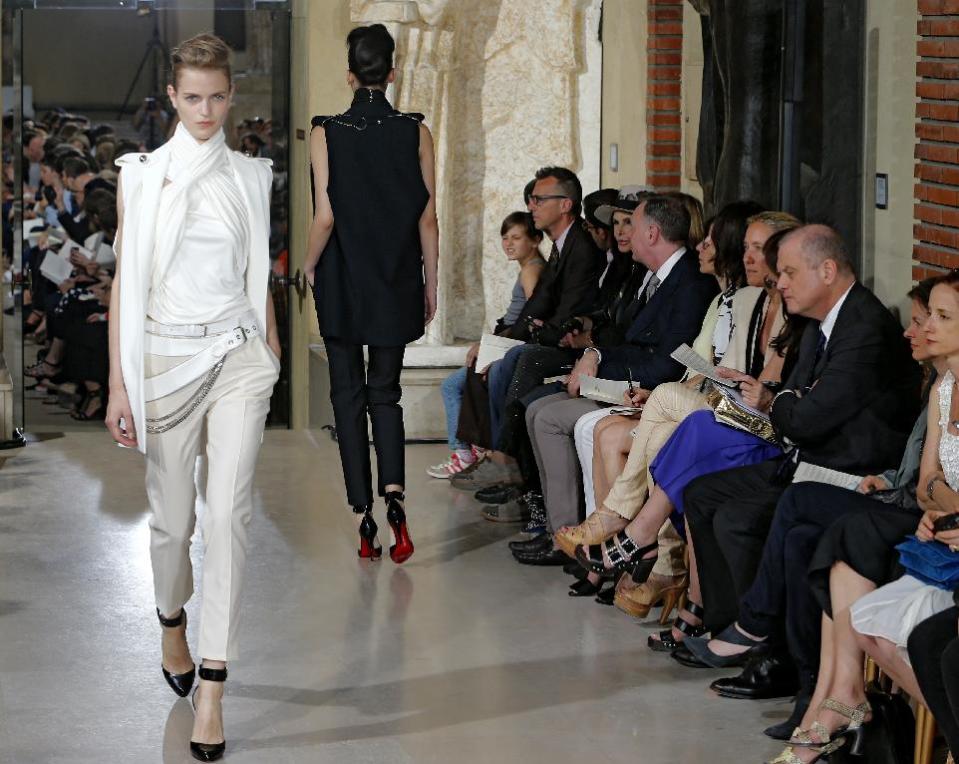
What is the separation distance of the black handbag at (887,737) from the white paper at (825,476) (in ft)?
2.40

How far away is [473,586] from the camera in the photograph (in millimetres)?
5727

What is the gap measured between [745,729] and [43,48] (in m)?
9.56

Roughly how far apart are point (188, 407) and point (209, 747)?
0.79 meters

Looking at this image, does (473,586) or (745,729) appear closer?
(745,729)

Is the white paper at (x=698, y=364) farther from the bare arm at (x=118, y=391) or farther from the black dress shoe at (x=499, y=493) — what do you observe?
the bare arm at (x=118, y=391)

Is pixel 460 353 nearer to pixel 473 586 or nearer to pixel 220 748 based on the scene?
pixel 473 586

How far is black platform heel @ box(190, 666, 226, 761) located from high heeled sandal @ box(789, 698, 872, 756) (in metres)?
1.32

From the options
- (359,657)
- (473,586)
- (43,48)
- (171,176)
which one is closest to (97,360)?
(43,48)

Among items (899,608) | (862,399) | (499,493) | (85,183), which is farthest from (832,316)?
(85,183)

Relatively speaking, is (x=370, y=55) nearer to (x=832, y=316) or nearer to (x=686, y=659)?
(x=832, y=316)

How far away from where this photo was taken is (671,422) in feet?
17.3

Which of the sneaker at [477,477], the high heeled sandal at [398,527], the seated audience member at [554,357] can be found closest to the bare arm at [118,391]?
the high heeled sandal at [398,527]

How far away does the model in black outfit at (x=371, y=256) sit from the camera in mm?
5848

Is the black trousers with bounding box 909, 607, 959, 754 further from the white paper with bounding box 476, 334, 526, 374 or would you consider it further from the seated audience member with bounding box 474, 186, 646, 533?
the white paper with bounding box 476, 334, 526, 374
